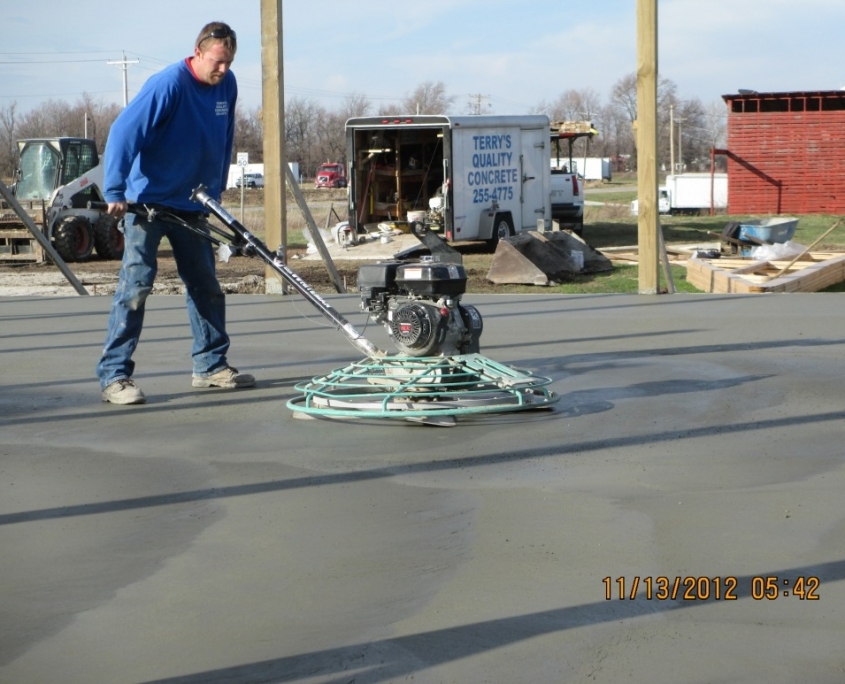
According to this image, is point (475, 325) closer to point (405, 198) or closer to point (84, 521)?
point (84, 521)

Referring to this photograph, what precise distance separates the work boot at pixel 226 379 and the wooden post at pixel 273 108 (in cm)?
497

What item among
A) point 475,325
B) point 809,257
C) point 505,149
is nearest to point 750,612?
point 475,325

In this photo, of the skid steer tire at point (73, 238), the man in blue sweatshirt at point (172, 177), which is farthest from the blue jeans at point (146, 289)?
the skid steer tire at point (73, 238)

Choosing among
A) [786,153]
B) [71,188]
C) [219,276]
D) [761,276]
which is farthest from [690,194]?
[761,276]

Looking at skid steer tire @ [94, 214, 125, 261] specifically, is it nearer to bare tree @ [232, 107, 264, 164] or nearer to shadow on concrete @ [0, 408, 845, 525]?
shadow on concrete @ [0, 408, 845, 525]

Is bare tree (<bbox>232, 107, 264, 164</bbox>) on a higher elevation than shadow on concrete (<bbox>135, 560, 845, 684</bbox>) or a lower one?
higher

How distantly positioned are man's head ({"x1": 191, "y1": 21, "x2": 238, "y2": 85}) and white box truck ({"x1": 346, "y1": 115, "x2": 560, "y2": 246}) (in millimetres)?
16585

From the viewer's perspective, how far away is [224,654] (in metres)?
3.14

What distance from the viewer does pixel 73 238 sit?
2584 centimetres

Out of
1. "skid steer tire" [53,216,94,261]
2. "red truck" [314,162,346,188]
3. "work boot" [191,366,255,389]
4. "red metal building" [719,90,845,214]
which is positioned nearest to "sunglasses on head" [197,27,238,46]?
"work boot" [191,366,255,389]

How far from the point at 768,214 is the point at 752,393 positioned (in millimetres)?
36659

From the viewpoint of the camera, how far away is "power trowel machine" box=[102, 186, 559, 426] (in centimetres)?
595
